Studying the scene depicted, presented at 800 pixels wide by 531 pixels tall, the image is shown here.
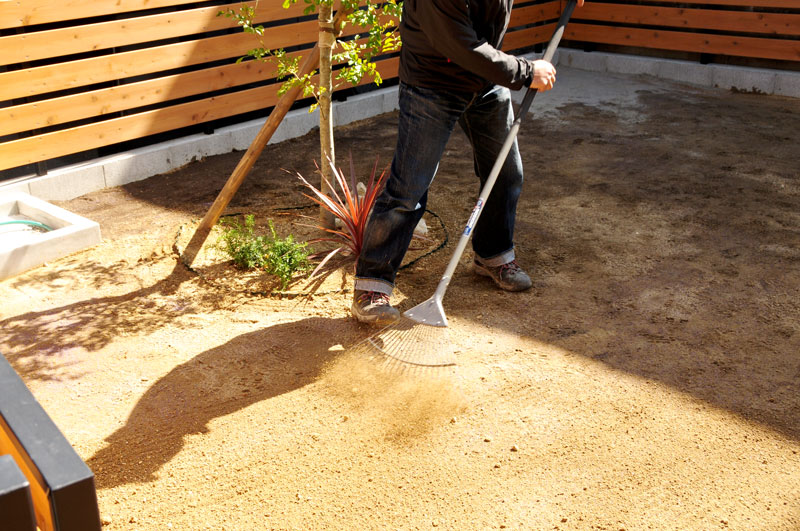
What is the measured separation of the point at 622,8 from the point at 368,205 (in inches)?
237

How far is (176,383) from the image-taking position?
3193mm

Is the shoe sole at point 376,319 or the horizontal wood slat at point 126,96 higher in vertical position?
the horizontal wood slat at point 126,96

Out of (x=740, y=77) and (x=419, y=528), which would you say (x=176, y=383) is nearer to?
(x=419, y=528)

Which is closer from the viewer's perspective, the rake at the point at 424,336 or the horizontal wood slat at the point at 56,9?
the rake at the point at 424,336

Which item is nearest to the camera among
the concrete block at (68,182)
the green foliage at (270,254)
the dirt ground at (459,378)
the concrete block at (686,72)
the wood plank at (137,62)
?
the dirt ground at (459,378)

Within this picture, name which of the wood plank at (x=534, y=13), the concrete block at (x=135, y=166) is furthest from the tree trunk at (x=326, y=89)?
the wood plank at (x=534, y=13)

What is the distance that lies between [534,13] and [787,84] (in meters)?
2.81

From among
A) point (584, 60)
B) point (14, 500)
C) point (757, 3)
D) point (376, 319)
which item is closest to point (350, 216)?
point (376, 319)

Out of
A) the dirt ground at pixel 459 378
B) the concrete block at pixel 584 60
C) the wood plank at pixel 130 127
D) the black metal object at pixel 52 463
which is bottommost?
the dirt ground at pixel 459 378

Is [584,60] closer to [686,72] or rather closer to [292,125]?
[686,72]

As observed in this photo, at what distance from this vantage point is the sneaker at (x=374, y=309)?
11.6 ft

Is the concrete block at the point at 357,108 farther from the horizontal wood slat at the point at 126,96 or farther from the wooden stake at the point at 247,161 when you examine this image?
the wooden stake at the point at 247,161

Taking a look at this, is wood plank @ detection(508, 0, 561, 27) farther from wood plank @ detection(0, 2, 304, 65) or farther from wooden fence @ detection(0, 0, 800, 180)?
wood plank @ detection(0, 2, 304, 65)

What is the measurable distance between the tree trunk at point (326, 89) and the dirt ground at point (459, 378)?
13.3 inches
